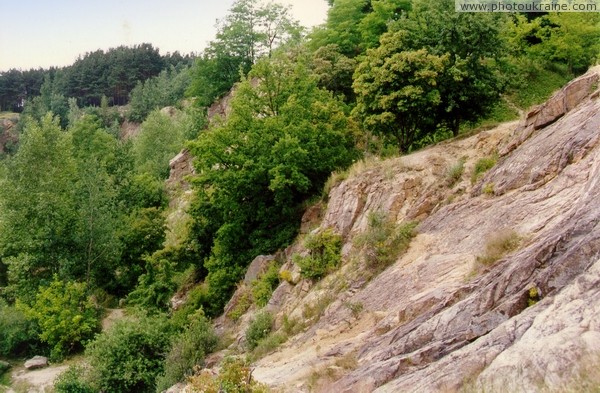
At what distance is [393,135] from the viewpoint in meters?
22.2

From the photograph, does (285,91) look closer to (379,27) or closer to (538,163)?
(379,27)

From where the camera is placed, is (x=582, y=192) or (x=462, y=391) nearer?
(x=462, y=391)

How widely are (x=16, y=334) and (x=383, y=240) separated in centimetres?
2194

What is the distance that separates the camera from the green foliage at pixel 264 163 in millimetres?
21953

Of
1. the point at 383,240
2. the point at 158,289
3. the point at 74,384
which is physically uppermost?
the point at 383,240

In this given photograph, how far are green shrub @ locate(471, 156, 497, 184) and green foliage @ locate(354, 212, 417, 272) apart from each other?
2353 millimetres

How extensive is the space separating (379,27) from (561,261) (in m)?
25.9

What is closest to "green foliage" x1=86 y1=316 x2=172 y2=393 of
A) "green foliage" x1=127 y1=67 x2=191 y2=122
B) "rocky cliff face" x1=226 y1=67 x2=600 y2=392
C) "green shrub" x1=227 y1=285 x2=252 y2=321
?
"green shrub" x1=227 y1=285 x2=252 y2=321

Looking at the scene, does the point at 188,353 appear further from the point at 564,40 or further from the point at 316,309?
the point at 564,40

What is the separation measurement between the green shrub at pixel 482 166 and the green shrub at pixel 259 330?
24.9ft

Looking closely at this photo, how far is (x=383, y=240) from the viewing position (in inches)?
594

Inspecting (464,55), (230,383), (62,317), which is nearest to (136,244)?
(62,317)

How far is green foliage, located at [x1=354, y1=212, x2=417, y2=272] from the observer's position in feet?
48.0

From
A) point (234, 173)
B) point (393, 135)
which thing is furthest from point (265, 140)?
point (393, 135)
